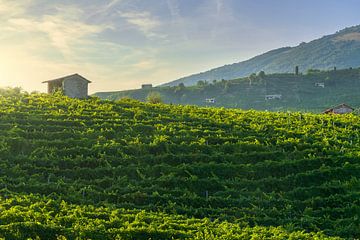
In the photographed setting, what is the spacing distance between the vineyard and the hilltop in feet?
232

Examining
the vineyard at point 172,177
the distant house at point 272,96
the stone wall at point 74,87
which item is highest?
the stone wall at point 74,87

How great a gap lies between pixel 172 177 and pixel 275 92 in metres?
98.3

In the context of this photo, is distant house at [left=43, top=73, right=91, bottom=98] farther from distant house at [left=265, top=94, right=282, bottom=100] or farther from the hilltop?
distant house at [left=265, top=94, right=282, bottom=100]

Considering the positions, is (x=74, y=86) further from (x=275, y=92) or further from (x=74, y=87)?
(x=275, y=92)

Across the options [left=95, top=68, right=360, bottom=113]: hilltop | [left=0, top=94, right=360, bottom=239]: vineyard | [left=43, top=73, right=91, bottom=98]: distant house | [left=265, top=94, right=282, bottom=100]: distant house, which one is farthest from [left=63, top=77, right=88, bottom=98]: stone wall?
[left=265, top=94, right=282, bottom=100]: distant house

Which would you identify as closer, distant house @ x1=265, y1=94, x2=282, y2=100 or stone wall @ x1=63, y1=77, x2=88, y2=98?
stone wall @ x1=63, y1=77, x2=88, y2=98

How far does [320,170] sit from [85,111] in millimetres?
18528

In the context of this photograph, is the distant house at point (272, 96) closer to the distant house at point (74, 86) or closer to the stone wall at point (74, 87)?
the distant house at point (74, 86)

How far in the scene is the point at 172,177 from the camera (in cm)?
2288

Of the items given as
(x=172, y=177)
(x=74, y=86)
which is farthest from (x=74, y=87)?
(x=172, y=177)

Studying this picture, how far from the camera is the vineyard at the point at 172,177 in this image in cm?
1686

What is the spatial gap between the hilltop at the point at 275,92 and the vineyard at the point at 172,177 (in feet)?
232

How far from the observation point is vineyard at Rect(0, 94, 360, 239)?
55.3ft

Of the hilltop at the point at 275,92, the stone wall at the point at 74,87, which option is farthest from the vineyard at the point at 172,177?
the hilltop at the point at 275,92
